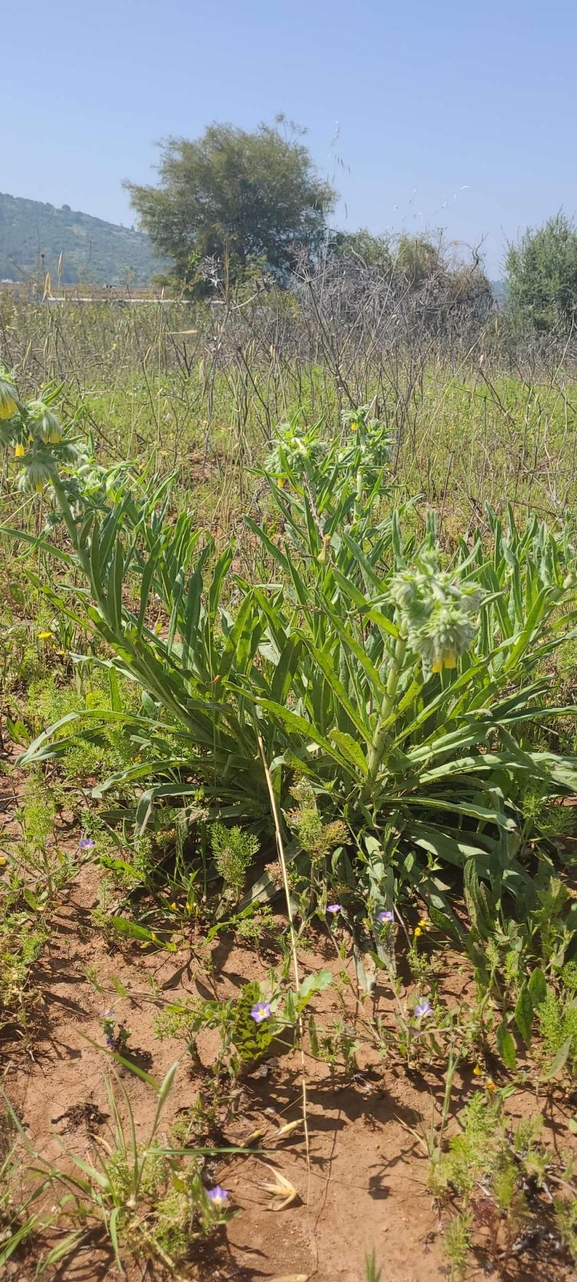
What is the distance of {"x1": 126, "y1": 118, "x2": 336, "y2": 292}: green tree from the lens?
1192 inches

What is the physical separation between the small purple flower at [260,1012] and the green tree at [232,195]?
32.0 metres

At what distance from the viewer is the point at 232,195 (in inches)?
1217

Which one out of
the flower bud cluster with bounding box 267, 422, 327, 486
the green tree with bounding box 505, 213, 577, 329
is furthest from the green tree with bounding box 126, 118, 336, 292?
the flower bud cluster with bounding box 267, 422, 327, 486

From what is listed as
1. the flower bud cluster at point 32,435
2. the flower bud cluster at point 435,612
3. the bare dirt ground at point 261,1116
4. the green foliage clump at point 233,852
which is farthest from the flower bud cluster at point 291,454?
the bare dirt ground at point 261,1116

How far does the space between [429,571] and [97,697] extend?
3.98 feet

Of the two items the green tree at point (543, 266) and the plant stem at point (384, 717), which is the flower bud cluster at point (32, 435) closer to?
the plant stem at point (384, 717)

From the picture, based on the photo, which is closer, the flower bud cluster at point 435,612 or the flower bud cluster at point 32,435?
the flower bud cluster at point 435,612

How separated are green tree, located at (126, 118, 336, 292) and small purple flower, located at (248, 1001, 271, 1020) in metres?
32.0

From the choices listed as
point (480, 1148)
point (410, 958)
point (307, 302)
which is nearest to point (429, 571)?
point (410, 958)

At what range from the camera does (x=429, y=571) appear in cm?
147

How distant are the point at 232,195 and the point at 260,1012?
34.4 m

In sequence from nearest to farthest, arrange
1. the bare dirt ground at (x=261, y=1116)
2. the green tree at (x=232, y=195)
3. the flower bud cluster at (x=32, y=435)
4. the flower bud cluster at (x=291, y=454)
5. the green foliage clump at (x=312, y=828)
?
1. the bare dirt ground at (x=261, y=1116)
2. the flower bud cluster at (x=32, y=435)
3. the green foliage clump at (x=312, y=828)
4. the flower bud cluster at (x=291, y=454)
5. the green tree at (x=232, y=195)

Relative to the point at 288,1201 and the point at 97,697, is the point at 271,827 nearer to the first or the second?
the point at 97,697

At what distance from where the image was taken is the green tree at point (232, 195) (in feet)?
99.3
